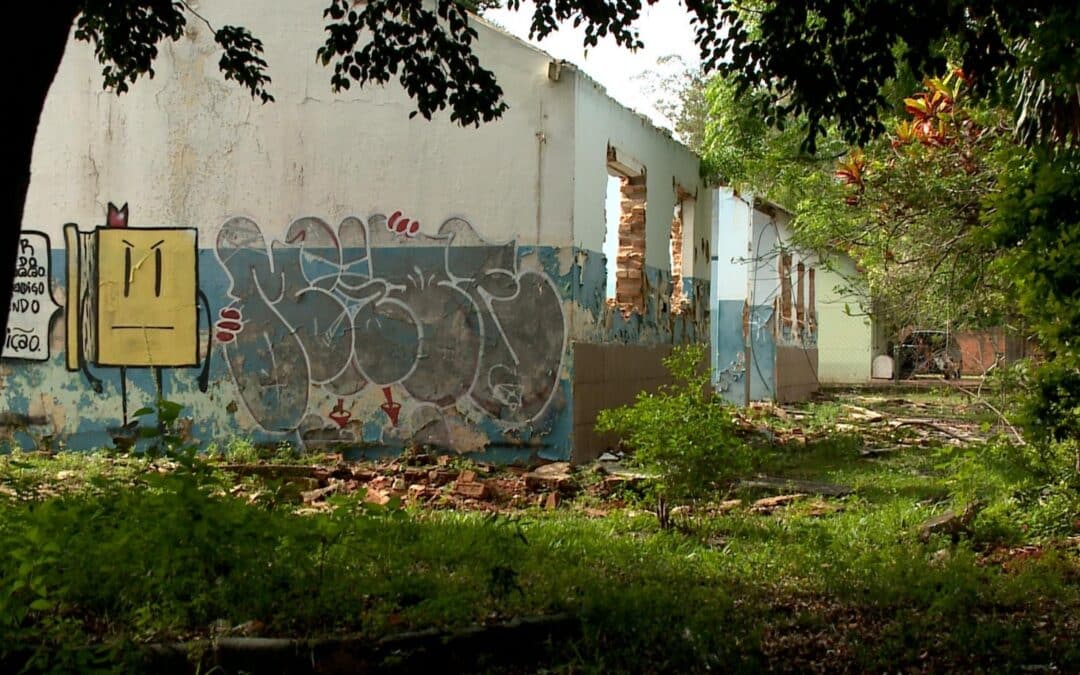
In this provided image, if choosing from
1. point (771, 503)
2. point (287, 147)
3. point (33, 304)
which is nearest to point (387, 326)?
point (287, 147)

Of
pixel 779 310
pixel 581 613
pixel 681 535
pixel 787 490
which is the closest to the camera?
pixel 581 613

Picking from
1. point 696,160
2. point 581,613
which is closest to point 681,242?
point 696,160

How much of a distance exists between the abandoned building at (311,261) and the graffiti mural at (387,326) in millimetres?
22

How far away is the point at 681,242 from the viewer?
17.2 metres

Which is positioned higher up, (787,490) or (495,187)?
(495,187)

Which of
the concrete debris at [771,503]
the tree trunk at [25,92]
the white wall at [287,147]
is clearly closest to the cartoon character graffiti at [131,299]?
the white wall at [287,147]

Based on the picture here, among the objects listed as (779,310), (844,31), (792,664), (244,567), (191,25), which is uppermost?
(191,25)

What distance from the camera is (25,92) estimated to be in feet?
13.3

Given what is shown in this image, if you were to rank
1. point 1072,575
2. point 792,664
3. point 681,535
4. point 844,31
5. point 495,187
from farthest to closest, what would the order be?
point 495,187 → point 681,535 → point 844,31 → point 1072,575 → point 792,664

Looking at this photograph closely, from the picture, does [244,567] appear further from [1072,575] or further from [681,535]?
[1072,575]

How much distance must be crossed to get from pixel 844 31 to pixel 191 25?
26.7 feet

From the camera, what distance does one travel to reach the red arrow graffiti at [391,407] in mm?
12055

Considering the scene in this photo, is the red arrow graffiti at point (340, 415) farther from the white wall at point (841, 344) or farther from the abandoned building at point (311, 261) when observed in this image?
the white wall at point (841, 344)

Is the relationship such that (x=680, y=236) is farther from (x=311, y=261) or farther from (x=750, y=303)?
(x=311, y=261)
